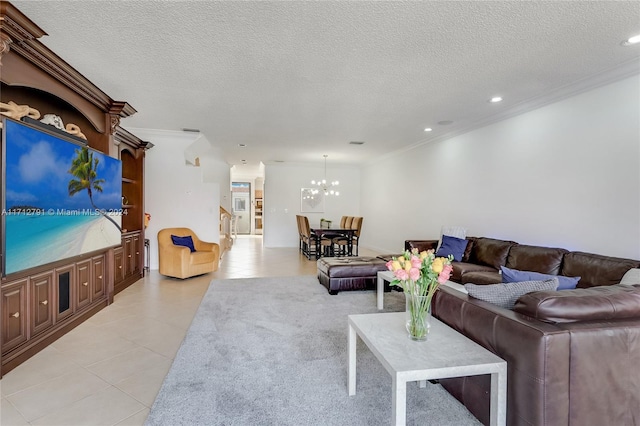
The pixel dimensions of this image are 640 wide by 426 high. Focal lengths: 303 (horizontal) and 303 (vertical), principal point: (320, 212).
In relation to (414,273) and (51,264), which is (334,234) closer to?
(51,264)

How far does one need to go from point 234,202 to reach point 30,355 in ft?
39.6

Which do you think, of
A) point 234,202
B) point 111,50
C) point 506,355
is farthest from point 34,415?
point 234,202

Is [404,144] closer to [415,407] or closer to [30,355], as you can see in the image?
[415,407]

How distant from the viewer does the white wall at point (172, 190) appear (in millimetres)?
5945

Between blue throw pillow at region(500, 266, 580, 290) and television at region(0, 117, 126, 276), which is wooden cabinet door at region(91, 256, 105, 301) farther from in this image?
blue throw pillow at region(500, 266, 580, 290)

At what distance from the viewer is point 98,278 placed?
3.76 metres

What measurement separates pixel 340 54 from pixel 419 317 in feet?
7.91

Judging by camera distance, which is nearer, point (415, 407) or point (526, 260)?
point (415, 407)

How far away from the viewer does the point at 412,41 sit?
2.64 m

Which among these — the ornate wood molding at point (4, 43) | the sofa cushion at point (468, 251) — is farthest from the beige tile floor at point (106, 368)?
the sofa cushion at point (468, 251)

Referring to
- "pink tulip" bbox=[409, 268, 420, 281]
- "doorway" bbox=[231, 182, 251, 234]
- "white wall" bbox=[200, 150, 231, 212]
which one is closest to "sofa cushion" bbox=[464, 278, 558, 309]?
"pink tulip" bbox=[409, 268, 420, 281]

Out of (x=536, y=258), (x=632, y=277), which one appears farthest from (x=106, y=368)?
(x=536, y=258)

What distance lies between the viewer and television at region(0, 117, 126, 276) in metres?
2.36

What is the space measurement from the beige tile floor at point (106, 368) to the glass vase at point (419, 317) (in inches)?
66.4
